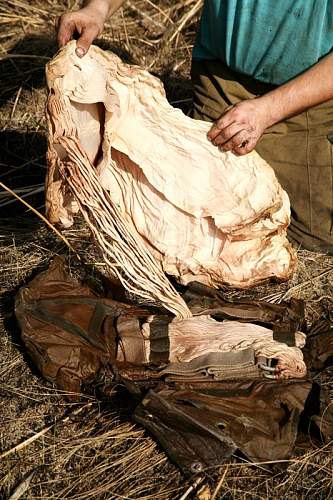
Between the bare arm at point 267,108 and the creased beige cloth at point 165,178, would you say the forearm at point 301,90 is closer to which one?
the bare arm at point 267,108

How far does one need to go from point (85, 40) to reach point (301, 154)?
1238 mm

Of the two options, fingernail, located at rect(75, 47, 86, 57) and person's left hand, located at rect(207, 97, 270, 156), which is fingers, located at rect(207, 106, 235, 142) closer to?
person's left hand, located at rect(207, 97, 270, 156)

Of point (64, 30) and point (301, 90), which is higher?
point (64, 30)

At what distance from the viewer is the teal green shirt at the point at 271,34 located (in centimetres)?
281

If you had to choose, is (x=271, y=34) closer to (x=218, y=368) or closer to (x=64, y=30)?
(x=64, y=30)

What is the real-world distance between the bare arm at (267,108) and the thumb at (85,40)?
540mm

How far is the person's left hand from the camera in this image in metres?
2.52

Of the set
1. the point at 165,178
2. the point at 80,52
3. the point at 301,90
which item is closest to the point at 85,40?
the point at 80,52

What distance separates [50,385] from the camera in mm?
2418

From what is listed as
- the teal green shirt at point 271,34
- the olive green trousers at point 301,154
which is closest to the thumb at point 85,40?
the teal green shirt at point 271,34

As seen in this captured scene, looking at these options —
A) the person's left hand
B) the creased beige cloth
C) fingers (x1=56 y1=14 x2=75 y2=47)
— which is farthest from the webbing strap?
fingers (x1=56 y1=14 x2=75 y2=47)

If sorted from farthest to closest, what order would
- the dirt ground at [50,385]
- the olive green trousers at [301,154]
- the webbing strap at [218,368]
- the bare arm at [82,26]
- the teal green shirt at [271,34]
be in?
the olive green trousers at [301,154], the teal green shirt at [271,34], the bare arm at [82,26], the webbing strap at [218,368], the dirt ground at [50,385]

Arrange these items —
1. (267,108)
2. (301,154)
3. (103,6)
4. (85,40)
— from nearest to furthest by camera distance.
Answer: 1. (85,40)
2. (267,108)
3. (103,6)
4. (301,154)

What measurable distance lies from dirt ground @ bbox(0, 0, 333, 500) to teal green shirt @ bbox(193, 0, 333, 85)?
86cm
